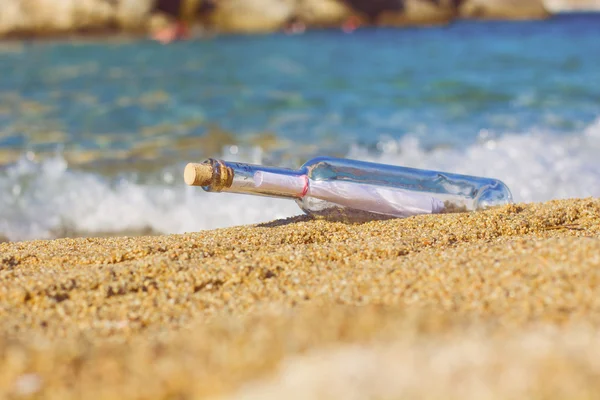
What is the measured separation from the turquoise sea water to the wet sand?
1.58m

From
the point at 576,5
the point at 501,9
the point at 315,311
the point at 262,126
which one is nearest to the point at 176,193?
the point at 262,126

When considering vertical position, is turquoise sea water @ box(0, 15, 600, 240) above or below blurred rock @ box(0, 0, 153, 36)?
below

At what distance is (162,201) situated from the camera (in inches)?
171

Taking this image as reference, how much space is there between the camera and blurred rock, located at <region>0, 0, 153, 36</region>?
77.4ft

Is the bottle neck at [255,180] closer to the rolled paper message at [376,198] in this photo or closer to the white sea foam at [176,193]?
the rolled paper message at [376,198]

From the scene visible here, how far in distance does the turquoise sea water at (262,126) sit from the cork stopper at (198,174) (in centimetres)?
159

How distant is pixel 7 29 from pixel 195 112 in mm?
18181

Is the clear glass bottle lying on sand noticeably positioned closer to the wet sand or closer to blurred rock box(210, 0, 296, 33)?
the wet sand

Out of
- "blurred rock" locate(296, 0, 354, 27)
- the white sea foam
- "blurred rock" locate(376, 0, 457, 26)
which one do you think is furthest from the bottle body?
"blurred rock" locate(376, 0, 457, 26)

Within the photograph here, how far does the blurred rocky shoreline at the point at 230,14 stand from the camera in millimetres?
23812

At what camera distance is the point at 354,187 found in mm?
2613

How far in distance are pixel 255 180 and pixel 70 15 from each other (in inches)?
921

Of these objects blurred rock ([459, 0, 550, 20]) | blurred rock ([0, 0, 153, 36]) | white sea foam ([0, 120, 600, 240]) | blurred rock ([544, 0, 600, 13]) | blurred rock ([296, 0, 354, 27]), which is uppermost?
blurred rock ([544, 0, 600, 13])

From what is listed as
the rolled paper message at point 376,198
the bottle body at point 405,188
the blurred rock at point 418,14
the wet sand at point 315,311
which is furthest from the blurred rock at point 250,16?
the wet sand at point 315,311
